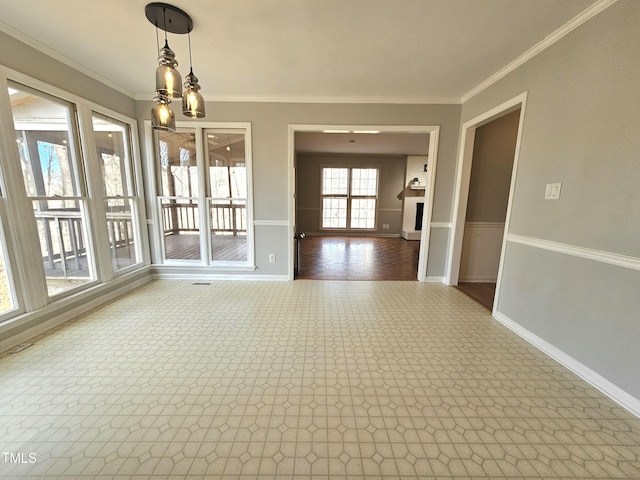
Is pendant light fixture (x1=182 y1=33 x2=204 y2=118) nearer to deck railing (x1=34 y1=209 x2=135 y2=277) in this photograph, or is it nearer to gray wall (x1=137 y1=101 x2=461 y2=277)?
gray wall (x1=137 y1=101 x2=461 y2=277)

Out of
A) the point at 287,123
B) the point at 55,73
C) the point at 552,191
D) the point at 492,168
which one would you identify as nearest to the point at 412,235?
the point at 492,168

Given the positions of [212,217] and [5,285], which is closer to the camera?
[5,285]

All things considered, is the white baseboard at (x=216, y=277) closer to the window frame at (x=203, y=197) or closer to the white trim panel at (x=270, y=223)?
the window frame at (x=203, y=197)

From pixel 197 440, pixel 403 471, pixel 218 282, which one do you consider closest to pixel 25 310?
pixel 218 282

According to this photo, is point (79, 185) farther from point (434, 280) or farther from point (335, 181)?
point (335, 181)

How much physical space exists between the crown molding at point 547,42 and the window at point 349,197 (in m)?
5.07

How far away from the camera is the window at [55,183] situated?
2.21 meters

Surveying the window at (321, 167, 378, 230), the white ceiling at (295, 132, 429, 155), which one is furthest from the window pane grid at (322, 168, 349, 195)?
the white ceiling at (295, 132, 429, 155)

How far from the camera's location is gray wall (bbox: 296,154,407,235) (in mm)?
7969

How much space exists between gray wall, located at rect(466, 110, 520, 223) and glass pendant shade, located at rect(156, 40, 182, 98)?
12.1ft

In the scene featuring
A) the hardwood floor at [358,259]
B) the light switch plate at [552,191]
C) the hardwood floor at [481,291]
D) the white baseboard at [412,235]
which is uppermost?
the light switch plate at [552,191]

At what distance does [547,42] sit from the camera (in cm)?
206

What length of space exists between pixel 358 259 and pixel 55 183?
14.8 feet

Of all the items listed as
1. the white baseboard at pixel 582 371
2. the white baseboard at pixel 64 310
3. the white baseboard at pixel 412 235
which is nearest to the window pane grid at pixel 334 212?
the white baseboard at pixel 412 235
